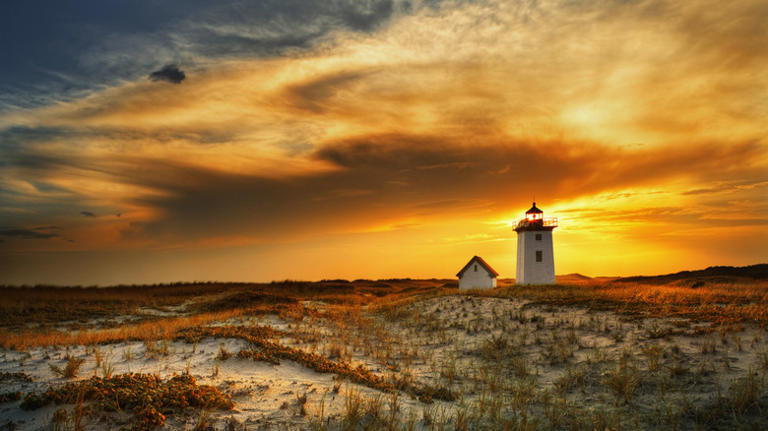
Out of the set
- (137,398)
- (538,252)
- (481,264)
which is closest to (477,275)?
(481,264)

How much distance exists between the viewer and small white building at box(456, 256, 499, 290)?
5025cm

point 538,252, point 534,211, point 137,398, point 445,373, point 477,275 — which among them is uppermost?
point 534,211

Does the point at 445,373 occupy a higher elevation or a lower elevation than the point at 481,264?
lower

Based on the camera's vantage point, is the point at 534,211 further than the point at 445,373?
Yes

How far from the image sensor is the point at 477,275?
5072 centimetres

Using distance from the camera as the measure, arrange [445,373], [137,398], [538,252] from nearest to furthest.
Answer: [137,398]
[445,373]
[538,252]

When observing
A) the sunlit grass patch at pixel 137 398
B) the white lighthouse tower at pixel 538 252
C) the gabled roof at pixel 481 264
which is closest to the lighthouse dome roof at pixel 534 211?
the white lighthouse tower at pixel 538 252

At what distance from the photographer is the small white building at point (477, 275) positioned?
5025 cm

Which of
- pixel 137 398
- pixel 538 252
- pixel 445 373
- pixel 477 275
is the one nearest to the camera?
pixel 137 398

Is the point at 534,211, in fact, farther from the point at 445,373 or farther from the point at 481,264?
the point at 445,373

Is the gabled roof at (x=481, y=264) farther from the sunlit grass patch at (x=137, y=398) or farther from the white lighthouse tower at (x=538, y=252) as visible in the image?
the sunlit grass patch at (x=137, y=398)

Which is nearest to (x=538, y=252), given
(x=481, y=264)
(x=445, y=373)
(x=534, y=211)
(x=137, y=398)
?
(x=534, y=211)

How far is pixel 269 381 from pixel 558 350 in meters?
8.64

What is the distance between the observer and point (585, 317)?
16.0 meters
